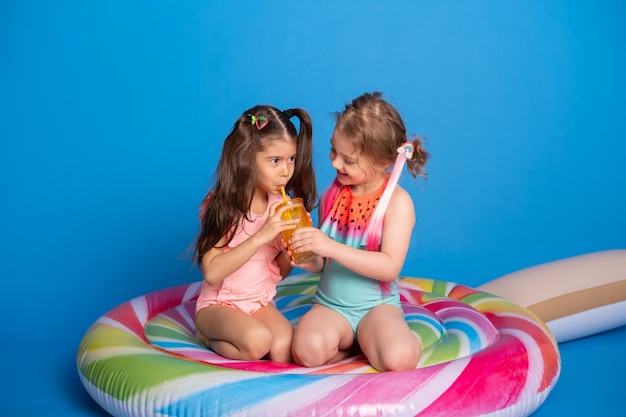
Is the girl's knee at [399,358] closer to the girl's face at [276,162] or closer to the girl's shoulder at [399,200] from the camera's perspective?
the girl's shoulder at [399,200]

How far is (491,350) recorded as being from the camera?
341 centimetres

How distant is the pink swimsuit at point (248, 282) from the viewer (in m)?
3.77

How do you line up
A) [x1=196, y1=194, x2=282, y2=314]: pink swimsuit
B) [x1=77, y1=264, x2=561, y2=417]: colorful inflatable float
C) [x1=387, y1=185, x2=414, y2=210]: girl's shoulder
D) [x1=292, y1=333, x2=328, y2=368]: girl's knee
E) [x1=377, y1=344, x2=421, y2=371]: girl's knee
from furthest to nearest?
[x1=196, y1=194, x2=282, y2=314]: pink swimsuit < [x1=387, y1=185, x2=414, y2=210]: girl's shoulder < [x1=292, y1=333, x2=328, y2=368]: girl's knee < [x1=377, y1=344, x2=421, y2=371]: girl's knee < [x1=77, y1=264, x2=561, y2=417]: colorful inflatable float

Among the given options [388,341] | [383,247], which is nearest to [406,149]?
[383,247]

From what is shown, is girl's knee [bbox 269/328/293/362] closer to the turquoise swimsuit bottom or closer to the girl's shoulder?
the turquoise swimsuit bottom

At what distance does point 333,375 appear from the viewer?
125 inches

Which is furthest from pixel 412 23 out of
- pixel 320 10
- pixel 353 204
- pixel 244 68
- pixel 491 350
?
pixel 491 350

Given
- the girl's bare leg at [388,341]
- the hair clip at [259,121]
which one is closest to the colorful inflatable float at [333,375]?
the girl's bare leg at [388,341]

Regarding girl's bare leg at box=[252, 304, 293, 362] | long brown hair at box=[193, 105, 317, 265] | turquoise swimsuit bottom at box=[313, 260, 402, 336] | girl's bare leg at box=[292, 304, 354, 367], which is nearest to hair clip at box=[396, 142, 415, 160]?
long brown hair at box=[193, 105, 317, 265]

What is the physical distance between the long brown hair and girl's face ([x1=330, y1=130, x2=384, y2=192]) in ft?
0.69

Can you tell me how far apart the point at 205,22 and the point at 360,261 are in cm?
318

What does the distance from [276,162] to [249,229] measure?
34 cm

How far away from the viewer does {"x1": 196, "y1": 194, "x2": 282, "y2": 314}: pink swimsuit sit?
3768 millimetres

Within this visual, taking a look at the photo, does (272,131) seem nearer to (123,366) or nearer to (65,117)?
(123,366)
